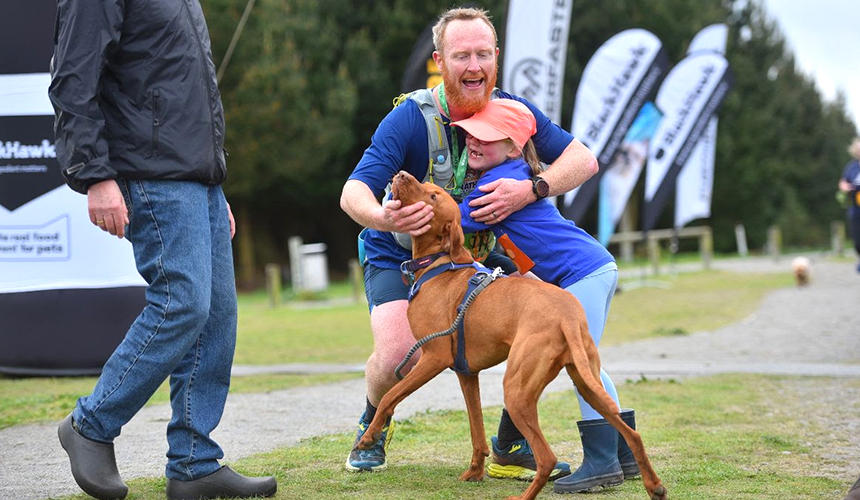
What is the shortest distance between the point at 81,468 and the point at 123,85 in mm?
1497

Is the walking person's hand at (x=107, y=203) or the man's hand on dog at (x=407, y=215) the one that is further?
the man's hand on dog at (x=407, y=215)

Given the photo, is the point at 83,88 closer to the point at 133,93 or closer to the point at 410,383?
the point at 133,93

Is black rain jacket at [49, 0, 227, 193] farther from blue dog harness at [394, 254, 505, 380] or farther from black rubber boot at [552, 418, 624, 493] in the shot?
black rubber boot at [552, 418, 624, 493]

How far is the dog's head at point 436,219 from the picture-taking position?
4191 millimetres

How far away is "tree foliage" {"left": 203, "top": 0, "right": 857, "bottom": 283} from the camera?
31.1 m

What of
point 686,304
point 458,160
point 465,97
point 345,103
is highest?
point 345,103

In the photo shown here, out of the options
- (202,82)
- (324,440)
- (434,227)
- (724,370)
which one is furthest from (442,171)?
(724,370)

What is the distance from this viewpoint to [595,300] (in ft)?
14.7

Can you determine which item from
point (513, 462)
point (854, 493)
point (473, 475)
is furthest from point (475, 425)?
point (854, 493)

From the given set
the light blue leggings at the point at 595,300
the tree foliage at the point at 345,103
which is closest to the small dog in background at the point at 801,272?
the tree foliage at the point at 345,103

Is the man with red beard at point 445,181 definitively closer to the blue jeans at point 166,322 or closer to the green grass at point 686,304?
the blue jeans at point 166,322

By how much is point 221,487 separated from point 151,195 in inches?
48.0

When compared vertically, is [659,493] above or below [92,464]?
below

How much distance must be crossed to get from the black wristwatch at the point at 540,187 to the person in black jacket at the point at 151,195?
1.34 meters
